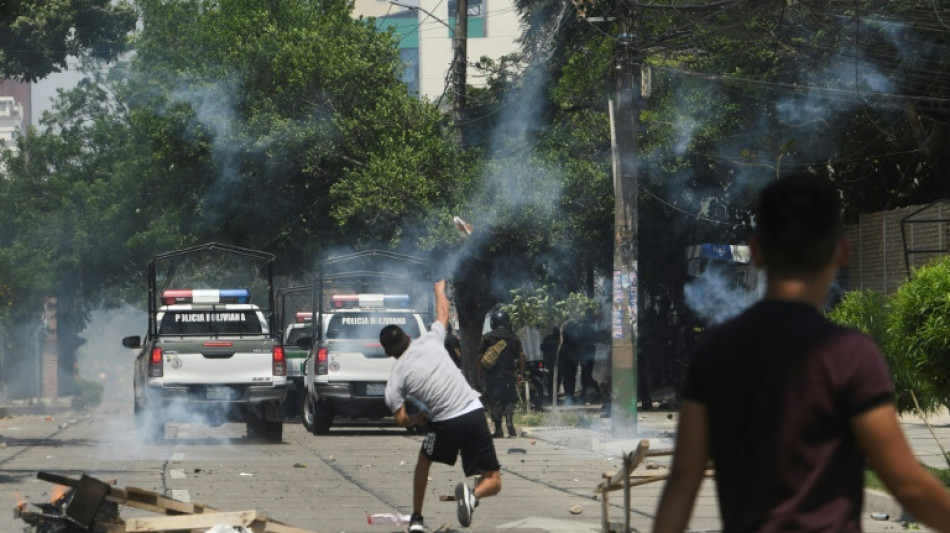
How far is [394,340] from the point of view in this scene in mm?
10141

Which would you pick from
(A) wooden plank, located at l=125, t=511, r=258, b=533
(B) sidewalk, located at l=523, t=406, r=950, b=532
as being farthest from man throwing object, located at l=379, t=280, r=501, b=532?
(A) wooden plank, located at l=125, t=511, r=258, b=533

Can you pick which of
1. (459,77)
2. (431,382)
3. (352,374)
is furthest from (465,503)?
(459,77)

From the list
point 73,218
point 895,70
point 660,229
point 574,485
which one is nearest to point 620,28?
point 895,70

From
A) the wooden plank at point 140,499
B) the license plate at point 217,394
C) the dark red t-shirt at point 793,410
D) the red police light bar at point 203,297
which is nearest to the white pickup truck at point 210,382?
the license plate at point 217,394

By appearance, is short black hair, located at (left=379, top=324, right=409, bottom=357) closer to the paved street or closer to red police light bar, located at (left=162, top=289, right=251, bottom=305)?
the paved street

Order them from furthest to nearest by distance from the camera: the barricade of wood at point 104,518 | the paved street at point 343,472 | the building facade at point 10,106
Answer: the building facade at point 10,106 → the paved street at point 343,472 → the barricade of wood at point 104,518

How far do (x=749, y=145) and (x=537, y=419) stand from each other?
608cm

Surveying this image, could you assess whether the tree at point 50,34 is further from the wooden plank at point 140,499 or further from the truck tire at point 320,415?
the wooden plank at point 140,499

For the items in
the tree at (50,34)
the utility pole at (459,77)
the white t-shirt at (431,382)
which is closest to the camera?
the white t-shirt at (431,382)

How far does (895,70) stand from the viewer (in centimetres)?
1909

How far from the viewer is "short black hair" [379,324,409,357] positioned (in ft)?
33.2

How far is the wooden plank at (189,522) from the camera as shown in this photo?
8.09 m

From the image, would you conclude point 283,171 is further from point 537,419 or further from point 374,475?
point 374,475

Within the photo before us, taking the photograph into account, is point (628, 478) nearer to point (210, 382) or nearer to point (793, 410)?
point (793, 410)
